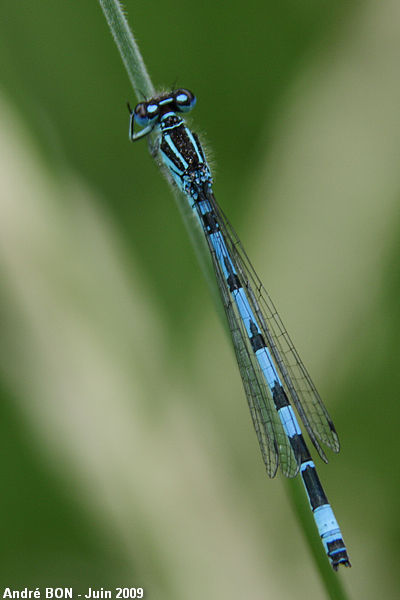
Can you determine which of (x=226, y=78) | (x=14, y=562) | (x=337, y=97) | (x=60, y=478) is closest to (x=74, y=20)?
(x=226, y=78)

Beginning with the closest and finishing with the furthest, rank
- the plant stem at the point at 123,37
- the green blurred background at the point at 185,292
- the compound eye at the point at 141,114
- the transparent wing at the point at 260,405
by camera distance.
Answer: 1. the plant stem at the point at 123,37
2. the green blurred background at the point at 185,292
3. the transparent wing at the point at 260,405
4. the compound eye at the point at 141,114

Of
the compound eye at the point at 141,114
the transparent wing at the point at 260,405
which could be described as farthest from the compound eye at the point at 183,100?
the transparent wing at the point at 260,405

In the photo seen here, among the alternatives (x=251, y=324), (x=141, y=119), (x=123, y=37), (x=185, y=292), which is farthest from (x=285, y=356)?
(x=123, y=37)

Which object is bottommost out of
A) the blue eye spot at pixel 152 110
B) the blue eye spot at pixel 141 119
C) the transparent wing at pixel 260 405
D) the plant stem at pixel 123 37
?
the transparent wing at pixel 260 405

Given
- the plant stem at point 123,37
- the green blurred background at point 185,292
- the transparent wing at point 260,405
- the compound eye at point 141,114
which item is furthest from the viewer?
the compound eye at point 141,114

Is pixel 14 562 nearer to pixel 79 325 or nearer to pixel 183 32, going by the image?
pixel 79 325

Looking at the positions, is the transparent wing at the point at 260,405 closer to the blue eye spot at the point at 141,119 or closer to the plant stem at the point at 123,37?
the blue eye spot at the point at 141,119

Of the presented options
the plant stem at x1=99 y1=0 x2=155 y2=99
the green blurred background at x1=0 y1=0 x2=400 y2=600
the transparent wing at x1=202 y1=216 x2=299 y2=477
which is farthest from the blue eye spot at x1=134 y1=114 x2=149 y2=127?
the plant stem at x1=99 y1=0 x2=155 y2=99

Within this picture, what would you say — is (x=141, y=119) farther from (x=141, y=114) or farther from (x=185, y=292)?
(x=185, y=292)

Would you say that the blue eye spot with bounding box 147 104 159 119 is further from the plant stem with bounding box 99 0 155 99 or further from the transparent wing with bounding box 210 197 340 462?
the plant stem with bounding box 99 0 155 99
